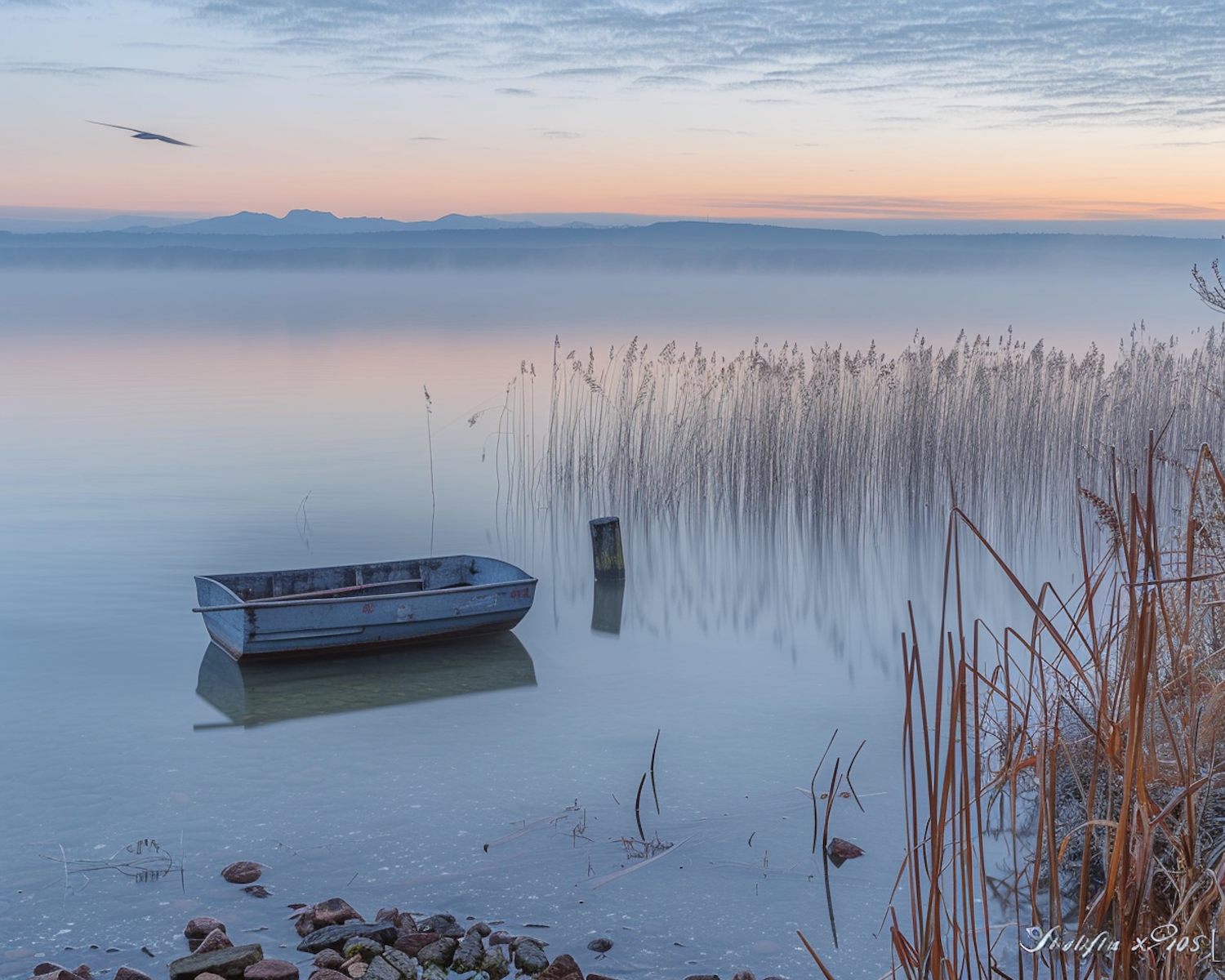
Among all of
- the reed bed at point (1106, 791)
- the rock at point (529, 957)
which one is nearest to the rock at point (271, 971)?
the rock at point (529, 957)

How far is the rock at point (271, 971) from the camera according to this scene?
3.87 m

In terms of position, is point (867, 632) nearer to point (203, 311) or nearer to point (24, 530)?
point (24, 530)

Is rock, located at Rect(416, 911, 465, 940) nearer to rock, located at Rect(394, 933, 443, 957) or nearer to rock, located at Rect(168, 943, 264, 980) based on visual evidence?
rock, located at Rect(394, 933, 443, 957)

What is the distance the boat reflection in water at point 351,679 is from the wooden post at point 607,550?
1742mm

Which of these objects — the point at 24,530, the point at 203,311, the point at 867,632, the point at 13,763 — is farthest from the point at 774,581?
the point at 203,311

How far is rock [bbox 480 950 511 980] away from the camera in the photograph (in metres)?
4.05

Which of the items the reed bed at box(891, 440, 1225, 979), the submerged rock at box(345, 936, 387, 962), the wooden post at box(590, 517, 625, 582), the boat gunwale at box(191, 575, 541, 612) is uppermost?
the reed bed at box(891, 440, 1225, 979)

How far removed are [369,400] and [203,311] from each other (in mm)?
30609

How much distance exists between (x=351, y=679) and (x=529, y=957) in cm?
369

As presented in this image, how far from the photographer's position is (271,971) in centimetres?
389

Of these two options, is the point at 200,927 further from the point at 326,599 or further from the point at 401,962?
the point at 326,599

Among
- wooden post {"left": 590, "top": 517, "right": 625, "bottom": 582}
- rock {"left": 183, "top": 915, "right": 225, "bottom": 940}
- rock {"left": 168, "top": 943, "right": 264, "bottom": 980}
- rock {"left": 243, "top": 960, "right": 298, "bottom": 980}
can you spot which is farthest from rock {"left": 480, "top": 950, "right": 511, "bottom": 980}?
wooden post {"left": 590, "top": 517, "right": 625, "bottom": 582}

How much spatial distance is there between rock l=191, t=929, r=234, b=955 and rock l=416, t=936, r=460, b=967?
62 centimetres

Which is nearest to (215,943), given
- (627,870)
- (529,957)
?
(529,957)
